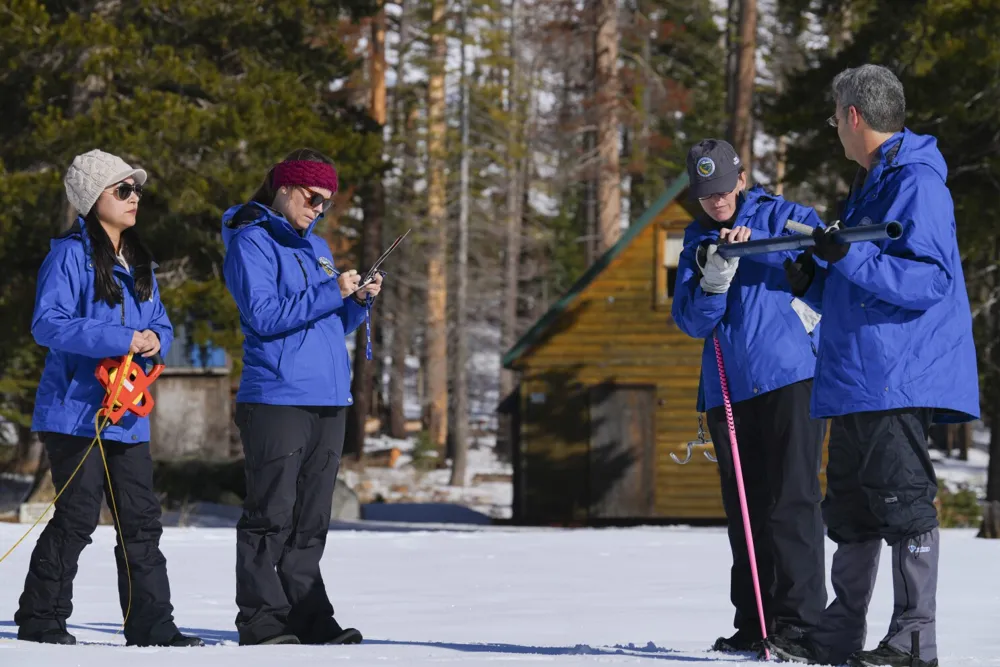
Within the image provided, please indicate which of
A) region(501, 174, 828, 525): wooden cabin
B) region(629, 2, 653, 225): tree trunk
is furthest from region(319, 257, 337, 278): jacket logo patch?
region(629, 2, 653, 225): tree trunk

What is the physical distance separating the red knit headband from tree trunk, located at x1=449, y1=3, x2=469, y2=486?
93.2ft

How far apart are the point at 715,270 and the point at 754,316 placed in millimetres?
331

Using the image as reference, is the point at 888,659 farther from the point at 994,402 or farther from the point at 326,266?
the point at 994,402

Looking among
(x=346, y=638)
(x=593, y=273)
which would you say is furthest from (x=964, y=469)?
(x=346, y=638)

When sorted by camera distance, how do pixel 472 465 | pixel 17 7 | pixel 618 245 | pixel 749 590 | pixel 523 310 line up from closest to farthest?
pixel 749 590 < pixel 17 7 < pixel 618 245 < pixel 472 465 < pixel 523 310

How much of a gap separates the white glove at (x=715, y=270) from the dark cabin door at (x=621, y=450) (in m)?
17.3

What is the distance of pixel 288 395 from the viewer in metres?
5.90

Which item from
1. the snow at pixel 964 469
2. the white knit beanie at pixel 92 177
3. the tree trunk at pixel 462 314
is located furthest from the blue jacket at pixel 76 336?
the tree trunk at pixel 462 314

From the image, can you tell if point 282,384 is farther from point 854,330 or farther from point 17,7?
point 17,7

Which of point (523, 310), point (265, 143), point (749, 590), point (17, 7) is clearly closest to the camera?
point (749, 590)

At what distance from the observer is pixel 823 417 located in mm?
5109

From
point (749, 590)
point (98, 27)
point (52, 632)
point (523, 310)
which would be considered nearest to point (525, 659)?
point (749, 590)

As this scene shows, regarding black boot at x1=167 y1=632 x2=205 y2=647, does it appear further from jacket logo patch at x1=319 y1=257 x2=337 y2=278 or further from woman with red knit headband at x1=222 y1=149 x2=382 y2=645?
jacket logo patch at x1=319 y1=257 x2=337 y2=278

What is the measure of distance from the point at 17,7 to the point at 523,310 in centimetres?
3453
